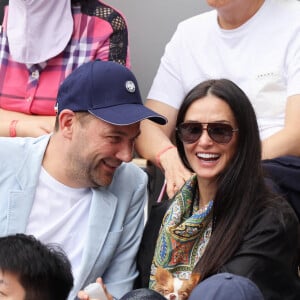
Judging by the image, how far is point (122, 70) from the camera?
2.66m

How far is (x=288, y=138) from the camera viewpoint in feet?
10.0

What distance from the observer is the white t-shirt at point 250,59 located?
3.22 meters

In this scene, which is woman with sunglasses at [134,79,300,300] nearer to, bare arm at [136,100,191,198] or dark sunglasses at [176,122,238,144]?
dark sunglasses at [176,122,238,144]

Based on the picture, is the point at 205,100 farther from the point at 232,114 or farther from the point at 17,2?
the point at 17,2

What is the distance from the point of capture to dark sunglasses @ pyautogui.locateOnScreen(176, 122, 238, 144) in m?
2.56

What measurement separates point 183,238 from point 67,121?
546 mm

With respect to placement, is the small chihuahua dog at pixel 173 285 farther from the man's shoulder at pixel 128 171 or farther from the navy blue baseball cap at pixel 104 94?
the navy blue baseball cap at pixel 104 94

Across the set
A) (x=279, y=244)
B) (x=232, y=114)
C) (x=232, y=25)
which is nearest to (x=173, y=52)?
(x=232, y=25)

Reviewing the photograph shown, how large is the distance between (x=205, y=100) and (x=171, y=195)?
460 millimetres

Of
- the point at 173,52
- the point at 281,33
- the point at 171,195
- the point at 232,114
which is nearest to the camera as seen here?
the point at 232,114

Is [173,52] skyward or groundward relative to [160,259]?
skyward

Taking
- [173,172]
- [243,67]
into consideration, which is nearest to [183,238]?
[173,172]

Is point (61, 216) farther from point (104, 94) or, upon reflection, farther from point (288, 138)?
point (288, 138)

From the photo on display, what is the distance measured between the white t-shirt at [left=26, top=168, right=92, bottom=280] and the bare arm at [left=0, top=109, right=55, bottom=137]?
541mm
